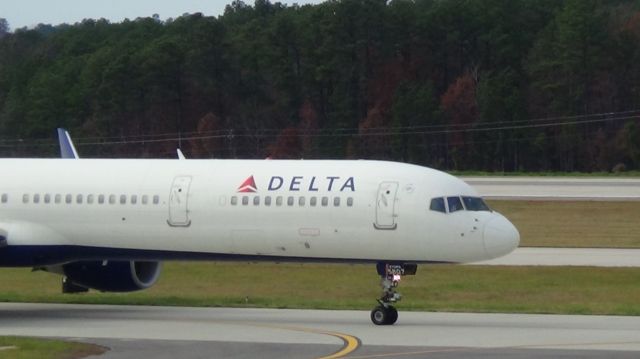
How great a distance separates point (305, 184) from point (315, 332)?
13.3ft

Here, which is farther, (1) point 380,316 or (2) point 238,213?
(2) point 238,213

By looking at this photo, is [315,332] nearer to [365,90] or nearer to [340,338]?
[340,338]

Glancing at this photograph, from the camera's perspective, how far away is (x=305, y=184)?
31719mm

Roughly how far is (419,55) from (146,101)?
1971 cm

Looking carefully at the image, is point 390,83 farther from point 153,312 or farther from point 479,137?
point 153,312

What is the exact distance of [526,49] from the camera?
356 ft

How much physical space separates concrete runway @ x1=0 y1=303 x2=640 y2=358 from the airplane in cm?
116

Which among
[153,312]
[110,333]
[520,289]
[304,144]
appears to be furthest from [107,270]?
[304,144]

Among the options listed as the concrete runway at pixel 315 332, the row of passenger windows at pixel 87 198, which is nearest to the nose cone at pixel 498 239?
the concrete runway at pixel 315 332

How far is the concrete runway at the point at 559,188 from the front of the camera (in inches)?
2912

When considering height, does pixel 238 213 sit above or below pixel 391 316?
above

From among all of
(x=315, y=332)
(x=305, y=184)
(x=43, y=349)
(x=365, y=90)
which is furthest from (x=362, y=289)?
(x=365, y=90)

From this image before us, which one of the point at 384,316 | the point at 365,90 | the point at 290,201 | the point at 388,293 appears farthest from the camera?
the point at 365,90

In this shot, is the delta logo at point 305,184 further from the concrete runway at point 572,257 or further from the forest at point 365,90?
the forest at point 365,90
